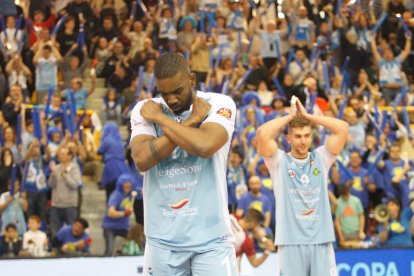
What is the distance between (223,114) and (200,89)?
433 inches

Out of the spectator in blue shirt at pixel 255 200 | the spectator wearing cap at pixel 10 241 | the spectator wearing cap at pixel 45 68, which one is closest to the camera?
the spectator wearing cap at pixel 10 241

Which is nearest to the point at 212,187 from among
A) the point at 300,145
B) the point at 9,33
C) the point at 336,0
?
the point at 300,145

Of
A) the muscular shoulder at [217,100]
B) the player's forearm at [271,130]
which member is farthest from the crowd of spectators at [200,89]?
the muscular shoulder at [217,100]

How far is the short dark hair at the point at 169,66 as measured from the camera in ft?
17.6

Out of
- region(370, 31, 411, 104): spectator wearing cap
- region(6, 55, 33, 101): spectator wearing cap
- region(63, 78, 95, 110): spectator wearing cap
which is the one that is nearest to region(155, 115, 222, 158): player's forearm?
region(63, 78, 95, 110): spectator wearing cap

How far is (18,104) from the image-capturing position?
16.7 m

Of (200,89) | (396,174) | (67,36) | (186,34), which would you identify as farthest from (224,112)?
(186,34)

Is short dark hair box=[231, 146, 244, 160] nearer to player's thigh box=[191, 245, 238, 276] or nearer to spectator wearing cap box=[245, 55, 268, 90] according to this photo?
spectator wearing cap box=[245, 55, 268, 90]

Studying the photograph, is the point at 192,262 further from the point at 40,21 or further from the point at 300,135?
the point at 40,21

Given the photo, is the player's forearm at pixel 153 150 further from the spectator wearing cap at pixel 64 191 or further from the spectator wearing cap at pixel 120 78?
the spectator wearing cap at pixel 120 78

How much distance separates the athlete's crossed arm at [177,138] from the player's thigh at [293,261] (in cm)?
328

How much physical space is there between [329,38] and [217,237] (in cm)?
1588

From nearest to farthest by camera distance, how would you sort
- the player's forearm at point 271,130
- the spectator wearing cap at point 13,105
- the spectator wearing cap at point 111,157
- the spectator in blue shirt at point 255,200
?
the player's forearm at point 271,130
the spectator in blue shirt at point 255,200
the spectator wearing cap at point 111,157
the spectator wearing cap at point 13,105

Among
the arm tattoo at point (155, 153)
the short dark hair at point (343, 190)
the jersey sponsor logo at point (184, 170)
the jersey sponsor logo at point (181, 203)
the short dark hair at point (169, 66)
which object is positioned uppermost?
the short dark hair at point (169, 66)
